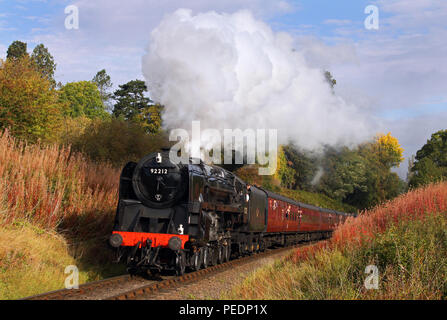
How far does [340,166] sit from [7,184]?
1935 inches

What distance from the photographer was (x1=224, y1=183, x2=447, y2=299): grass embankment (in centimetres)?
774

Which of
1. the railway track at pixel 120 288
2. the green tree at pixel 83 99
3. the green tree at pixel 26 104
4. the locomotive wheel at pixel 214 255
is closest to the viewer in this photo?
the railway track at pixel 120 288

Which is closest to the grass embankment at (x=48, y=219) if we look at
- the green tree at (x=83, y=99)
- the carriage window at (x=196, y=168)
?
the carriage window at (x=196, y=168)

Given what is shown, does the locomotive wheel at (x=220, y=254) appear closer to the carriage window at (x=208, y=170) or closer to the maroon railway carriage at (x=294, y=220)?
the carriage window at (x=208, y=170)

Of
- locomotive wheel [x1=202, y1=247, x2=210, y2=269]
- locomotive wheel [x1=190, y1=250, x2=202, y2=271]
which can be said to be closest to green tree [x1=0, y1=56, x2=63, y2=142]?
locomotive wheel [x1=202, y1=247, x2=210, y2=269]

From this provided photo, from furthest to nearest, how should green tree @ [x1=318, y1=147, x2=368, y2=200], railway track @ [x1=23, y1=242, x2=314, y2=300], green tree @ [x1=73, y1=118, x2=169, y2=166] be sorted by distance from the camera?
green tree @ [x1=318, y1=147, x2=368, y2=200] → green tree @ [x1=73, y1=118, x2=169, y2=166] → railway track @ [x1=23, y1=242, x2=314, y2=300]

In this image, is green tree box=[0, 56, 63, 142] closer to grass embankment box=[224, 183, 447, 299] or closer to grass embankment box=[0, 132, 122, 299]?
grass embankment box=[0, 132, 122, 299]

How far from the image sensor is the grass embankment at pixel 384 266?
25.4 ft

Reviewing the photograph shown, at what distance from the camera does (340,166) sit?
5791cm

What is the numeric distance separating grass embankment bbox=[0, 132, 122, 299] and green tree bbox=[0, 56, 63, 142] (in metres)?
6.09

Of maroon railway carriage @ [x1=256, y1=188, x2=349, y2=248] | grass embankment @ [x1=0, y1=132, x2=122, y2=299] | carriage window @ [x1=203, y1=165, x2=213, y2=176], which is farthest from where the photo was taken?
maroon railway carriage @ [x1=256, y1=188, x2=349, y2=248]

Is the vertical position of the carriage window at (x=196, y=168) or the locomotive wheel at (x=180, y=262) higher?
the carriage window at (x=196, y=168)

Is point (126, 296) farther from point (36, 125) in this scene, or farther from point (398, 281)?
point (36, 125)

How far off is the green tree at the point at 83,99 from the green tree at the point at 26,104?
40.7 meters
